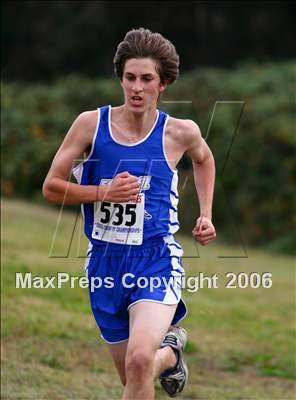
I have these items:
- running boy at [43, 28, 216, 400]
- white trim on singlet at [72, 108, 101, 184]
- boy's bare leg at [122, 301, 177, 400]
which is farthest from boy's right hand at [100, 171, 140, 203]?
boy's bare leg at [122, 301, 177, 400]

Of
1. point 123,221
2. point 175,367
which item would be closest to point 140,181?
point 123,221

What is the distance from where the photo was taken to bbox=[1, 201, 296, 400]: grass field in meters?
8.27

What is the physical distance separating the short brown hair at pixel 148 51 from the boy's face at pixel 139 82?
0.11 feet

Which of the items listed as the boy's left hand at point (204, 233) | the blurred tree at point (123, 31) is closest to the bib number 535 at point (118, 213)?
the boy's left hand at point (204, 233)

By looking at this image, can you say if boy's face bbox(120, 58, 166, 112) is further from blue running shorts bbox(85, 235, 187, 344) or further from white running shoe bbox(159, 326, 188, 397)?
white running shoe bbox(159, 326, 188, 397)

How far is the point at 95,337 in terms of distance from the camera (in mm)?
10078

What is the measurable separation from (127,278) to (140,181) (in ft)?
1.71

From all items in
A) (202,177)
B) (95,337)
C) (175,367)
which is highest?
(202,177)

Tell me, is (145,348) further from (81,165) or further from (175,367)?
(81,165)

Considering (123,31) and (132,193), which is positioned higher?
(132,193)

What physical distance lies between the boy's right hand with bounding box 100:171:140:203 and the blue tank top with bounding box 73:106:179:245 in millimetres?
72

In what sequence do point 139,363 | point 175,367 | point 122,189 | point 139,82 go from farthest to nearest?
point 175,367, point 139,82, point 122,189, point 139,363

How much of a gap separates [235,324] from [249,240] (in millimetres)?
10543

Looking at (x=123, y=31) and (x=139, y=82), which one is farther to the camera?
(x=123, y=31)
